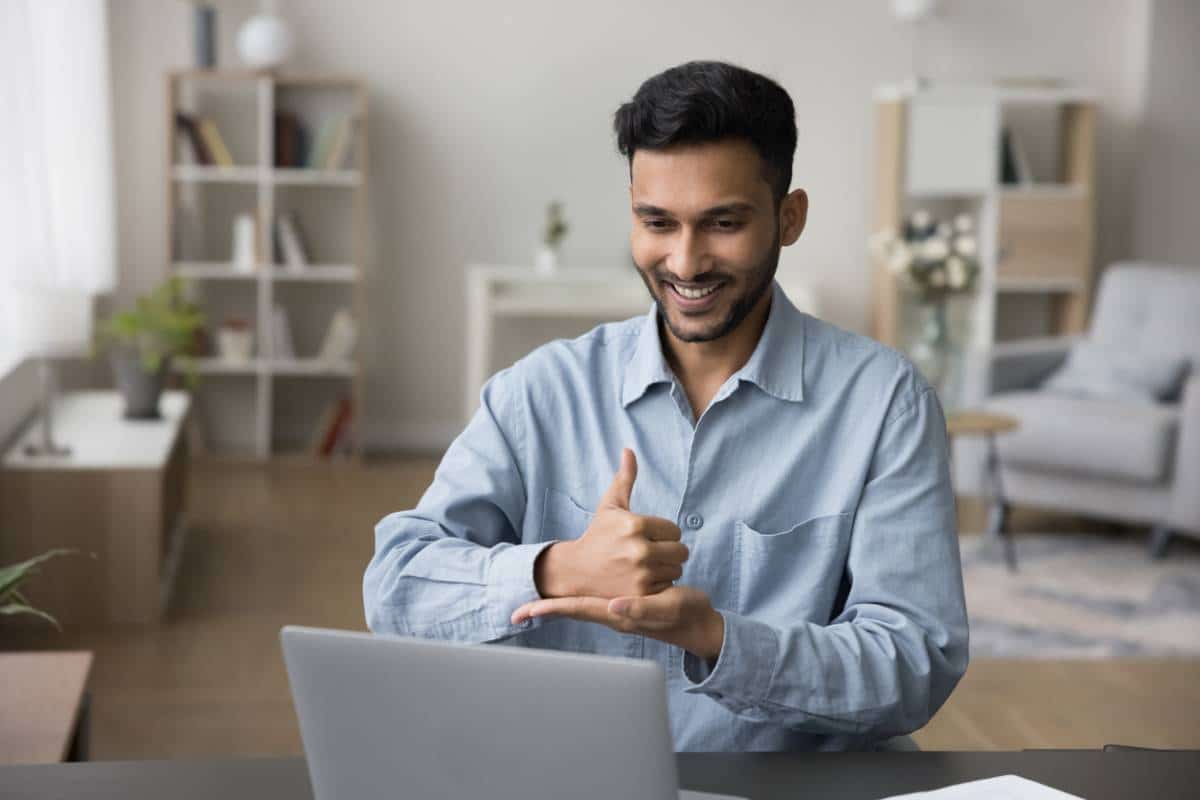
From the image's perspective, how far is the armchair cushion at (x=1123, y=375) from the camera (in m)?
4.96

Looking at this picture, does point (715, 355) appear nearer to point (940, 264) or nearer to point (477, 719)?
point (477, 719)

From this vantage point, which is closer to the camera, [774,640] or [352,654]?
[352,654]

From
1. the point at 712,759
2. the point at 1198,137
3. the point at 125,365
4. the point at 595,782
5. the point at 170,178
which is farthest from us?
the point at 1198,137

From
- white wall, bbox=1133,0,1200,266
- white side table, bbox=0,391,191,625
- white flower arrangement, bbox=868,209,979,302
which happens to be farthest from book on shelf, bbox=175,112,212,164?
white wall, bbox=1133,0,1200,266

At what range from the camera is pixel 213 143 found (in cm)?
572

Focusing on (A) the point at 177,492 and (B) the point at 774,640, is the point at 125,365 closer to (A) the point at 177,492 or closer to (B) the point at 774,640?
(A) the point at 177,492

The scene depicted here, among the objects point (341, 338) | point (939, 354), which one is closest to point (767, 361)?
point (939, 354)

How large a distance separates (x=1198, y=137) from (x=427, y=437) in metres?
3.78

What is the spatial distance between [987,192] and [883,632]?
5.10m

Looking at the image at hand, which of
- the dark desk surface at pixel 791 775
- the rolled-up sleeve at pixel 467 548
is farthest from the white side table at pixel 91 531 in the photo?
the dark desk surface at pixel 791 775

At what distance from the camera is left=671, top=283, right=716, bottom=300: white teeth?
4.56ft

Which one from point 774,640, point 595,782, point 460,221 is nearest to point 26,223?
point 460,221

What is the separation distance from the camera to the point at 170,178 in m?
5.61

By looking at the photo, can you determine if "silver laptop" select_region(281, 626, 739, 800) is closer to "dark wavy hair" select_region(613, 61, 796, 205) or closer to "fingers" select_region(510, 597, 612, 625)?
"fingers" select_region(510, 597, 612, 625)
